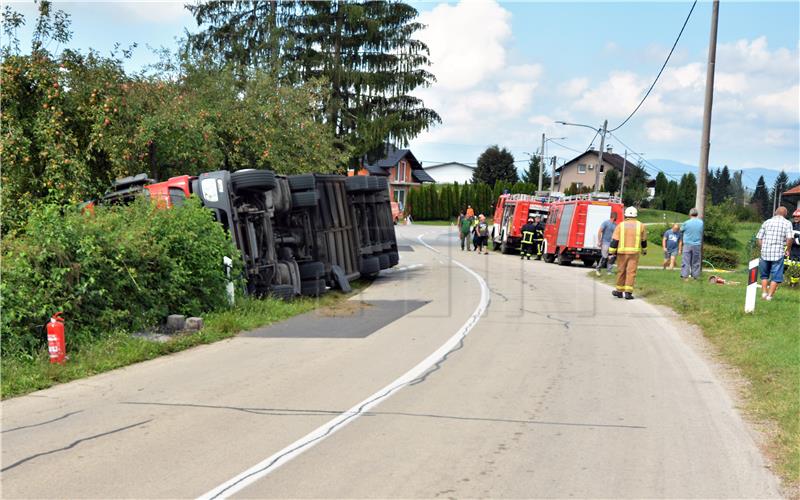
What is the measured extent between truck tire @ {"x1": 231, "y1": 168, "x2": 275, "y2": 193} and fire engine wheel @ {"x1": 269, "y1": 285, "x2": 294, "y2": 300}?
1887mm

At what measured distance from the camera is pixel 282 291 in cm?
1466

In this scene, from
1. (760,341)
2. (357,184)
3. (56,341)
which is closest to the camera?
(56,341)

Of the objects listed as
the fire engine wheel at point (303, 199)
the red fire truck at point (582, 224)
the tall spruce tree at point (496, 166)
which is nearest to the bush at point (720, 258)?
the red fire truck at point (582, 224)

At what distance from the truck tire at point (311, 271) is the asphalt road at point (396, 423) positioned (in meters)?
4.26

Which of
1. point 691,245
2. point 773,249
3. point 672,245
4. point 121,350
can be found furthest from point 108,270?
point 672,245

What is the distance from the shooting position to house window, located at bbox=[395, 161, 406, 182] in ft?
294

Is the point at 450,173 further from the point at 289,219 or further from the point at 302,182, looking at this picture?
the point at 302,182

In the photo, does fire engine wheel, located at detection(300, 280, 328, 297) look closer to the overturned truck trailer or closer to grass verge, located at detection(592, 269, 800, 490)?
the overturned truck trailer

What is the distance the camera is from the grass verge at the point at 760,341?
669cm

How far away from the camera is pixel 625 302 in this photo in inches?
639

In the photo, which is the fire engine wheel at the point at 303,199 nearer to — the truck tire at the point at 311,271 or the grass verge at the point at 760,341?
the truck tire at the point at 311,271

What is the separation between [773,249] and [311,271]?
346 inches

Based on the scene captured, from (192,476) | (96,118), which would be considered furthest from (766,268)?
(96,118)

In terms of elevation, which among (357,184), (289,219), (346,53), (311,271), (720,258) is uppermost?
(346,53)
